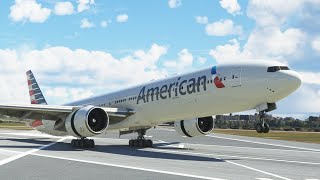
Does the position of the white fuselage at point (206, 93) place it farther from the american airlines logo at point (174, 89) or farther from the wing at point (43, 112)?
the wing at point (43, 112)

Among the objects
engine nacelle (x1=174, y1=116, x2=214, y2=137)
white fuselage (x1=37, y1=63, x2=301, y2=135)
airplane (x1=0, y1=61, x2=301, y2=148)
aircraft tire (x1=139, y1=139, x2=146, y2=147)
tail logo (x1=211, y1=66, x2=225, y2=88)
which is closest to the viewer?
white fuselage (x1=37, y1=63, x2=301, y2=135)

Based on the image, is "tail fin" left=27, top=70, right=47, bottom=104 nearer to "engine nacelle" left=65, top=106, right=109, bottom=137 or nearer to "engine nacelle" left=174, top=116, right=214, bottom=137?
"engine nacelle" left=65, top=106, right=109, bottom=137

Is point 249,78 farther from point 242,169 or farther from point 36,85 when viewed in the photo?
point 36,85

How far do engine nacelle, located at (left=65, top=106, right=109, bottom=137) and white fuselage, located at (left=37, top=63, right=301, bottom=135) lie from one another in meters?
2.78

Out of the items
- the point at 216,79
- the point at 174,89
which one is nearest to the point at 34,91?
the point at 174,89

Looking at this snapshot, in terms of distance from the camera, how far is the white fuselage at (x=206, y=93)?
20.9 meters

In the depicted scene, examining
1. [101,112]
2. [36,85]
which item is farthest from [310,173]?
[36,85]

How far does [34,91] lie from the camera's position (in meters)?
43.4

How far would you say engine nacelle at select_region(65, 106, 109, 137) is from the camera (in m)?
26.5

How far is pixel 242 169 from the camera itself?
616 inches

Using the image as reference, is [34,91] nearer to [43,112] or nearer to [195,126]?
[43,112]

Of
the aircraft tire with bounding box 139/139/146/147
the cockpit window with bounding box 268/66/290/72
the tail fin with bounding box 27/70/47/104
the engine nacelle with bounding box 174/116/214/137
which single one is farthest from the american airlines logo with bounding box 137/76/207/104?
the tail fin with bounding box 27/70/47/104

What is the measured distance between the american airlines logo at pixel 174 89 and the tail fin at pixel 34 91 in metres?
16.9

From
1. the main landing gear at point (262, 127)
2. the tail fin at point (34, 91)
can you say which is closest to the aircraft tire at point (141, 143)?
the main landing gear at point (262, 127)
